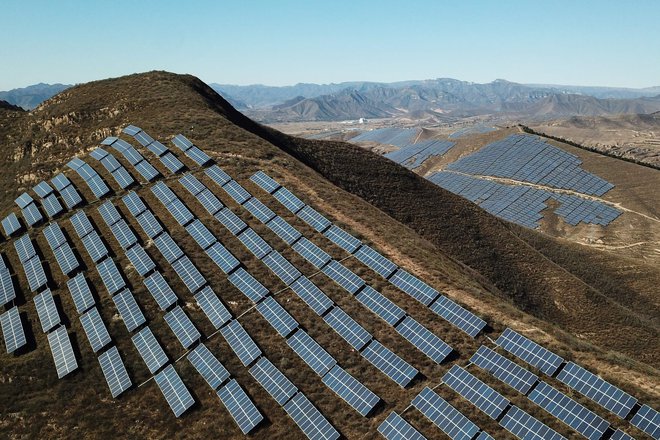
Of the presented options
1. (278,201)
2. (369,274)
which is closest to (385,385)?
(369,274)

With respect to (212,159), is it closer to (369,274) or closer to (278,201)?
(278,201)

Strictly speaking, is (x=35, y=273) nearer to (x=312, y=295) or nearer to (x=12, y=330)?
(x=12, y=330)

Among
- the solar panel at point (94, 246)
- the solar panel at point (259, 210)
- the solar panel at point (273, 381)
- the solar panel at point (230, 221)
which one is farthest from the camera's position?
the solar panel at point (259, 210)

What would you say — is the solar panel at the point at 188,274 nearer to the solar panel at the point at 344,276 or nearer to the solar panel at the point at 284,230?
the solar panel at the point at 284,230

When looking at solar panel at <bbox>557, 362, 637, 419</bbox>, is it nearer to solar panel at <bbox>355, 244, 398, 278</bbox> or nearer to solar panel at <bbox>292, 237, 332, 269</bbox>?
solar panel at <bbox>355, 244, 398, 278</bbox>

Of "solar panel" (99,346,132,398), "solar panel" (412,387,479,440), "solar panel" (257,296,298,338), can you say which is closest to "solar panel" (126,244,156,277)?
"solar panel" (99,346,132,398)

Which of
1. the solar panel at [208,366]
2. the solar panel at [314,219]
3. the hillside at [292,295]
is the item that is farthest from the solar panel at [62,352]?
the solar panel at [314,219]
